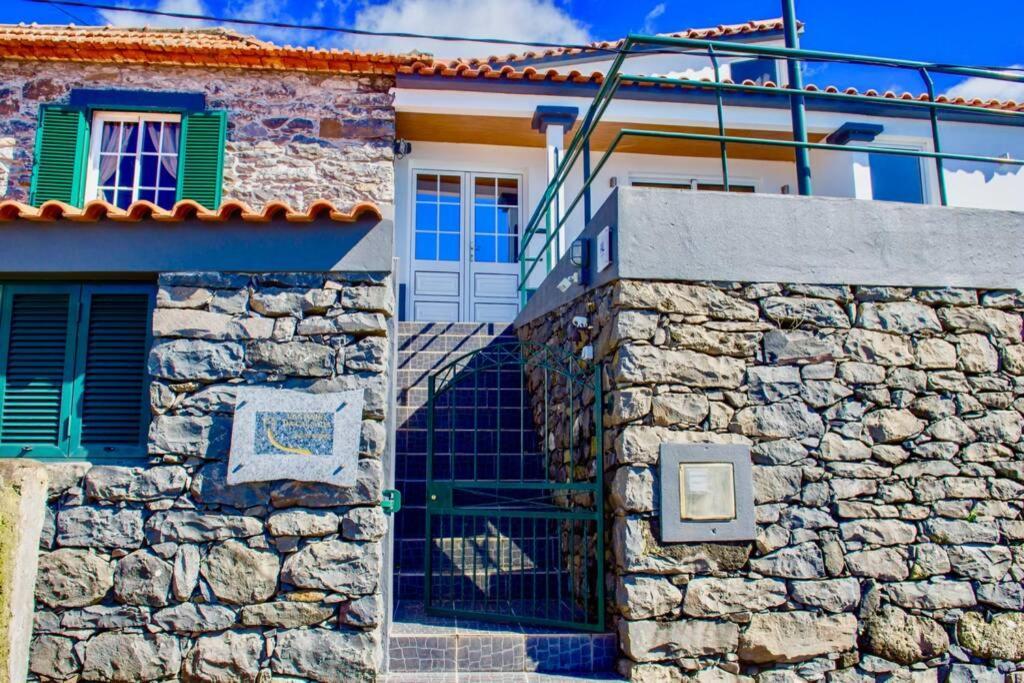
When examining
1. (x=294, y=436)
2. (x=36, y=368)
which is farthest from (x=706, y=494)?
(x=36, y=368)

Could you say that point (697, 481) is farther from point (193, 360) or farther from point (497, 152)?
point (497, 152)

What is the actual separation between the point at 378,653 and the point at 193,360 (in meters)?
1.97

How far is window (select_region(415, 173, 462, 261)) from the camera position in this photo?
31.6 ft

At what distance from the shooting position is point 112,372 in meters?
4.55

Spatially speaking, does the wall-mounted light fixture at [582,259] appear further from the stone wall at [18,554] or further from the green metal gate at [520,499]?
the stone wall at [18,554]

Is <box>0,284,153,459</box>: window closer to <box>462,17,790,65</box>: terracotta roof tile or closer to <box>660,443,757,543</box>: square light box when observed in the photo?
<box>660,443,757,543</box>: square light box

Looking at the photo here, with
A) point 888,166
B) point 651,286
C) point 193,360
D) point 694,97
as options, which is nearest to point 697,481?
point 651,286

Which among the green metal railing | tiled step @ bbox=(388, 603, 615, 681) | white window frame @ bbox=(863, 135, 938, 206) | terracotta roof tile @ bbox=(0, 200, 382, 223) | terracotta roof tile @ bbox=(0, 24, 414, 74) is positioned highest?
terracotta roof tile @ bbox=(0, 24, 414, 74)

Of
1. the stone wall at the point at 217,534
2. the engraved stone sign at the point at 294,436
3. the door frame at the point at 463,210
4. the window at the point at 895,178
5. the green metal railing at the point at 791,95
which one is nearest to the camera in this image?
the stone wall at the point at 217,534

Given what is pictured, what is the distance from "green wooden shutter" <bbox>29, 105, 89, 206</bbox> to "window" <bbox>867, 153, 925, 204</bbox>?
953cm

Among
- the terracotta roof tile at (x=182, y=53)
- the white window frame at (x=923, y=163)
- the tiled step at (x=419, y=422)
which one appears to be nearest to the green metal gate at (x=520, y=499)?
the tiled step at (x=419, y=422)

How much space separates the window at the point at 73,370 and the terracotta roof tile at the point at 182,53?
5.21m

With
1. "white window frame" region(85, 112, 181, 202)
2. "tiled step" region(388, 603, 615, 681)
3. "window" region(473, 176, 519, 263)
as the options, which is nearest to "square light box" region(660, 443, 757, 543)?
"tiled step" region(388, 603, 615, 681)

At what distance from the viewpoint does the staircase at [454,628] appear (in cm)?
448
